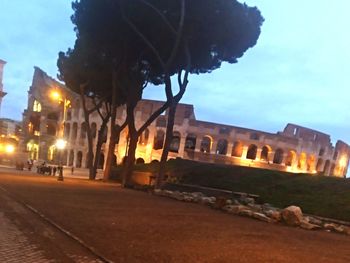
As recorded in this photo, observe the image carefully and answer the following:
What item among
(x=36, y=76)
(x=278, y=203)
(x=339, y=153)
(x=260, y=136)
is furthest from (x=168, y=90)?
(x=36, y=76)

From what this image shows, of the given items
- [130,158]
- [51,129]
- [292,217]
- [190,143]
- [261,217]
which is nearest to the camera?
[292,217]

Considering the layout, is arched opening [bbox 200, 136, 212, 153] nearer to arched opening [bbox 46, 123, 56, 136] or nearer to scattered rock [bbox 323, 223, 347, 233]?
arched opening [bbox 46, 123, 56, 136]

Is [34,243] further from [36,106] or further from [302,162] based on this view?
[36,106]

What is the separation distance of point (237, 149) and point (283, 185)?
41283 millimetres

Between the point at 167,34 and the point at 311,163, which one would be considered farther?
the point at 311,163

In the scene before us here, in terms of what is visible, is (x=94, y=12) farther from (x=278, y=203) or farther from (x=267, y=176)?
(x=278, y=203)

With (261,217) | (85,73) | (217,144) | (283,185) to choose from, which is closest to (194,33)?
(283,185)

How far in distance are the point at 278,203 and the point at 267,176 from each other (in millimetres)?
4174

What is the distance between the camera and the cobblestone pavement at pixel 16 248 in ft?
21.1

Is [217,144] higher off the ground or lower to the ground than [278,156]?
higher

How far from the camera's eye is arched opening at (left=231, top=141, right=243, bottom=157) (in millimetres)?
61156

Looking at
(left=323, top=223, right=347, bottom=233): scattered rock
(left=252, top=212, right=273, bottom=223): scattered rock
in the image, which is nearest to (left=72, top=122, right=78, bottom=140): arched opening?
(left=252, top=212, right=273, bottom=223): scattered rock

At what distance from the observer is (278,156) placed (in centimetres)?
6322

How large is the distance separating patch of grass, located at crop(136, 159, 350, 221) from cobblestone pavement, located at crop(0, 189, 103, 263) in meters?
10.7
